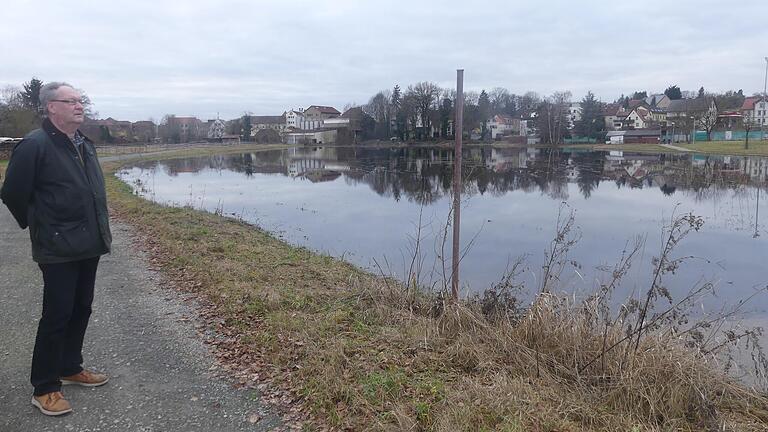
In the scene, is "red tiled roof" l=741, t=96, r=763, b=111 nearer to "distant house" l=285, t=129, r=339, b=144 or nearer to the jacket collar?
"distant house" l=285, t=129, r=339, b=144

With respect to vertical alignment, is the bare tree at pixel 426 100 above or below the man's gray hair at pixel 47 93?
above

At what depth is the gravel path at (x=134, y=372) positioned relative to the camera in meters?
3.57

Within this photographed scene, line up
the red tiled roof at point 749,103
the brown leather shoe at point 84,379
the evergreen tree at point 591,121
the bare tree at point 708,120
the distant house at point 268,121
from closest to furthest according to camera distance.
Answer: the brown leather shoe at point 84,379, the bare tree at point 708,120, the evergreen tree at point 591,121, the red tiled roof at point 749,103, the distant house at point 268,121

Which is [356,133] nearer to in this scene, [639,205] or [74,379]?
[639,205]

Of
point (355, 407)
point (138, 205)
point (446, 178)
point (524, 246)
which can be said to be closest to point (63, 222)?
point (355, 407)

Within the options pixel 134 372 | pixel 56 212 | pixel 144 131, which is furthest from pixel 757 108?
pixel 56 212

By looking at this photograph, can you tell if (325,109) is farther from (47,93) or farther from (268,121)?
(47,93)

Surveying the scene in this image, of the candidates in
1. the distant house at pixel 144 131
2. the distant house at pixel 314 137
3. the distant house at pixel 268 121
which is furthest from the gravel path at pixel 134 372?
the distant house at pixel 268 121

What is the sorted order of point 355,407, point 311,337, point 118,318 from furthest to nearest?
point 118,318
point 311,337
point 355,407

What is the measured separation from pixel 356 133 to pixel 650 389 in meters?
104

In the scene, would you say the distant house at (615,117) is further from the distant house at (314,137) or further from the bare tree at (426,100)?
the distant house at (314,137)

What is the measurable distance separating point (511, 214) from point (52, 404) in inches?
579

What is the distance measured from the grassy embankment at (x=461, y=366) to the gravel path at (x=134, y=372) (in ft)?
1.31

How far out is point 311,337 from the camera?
5.04 metres
